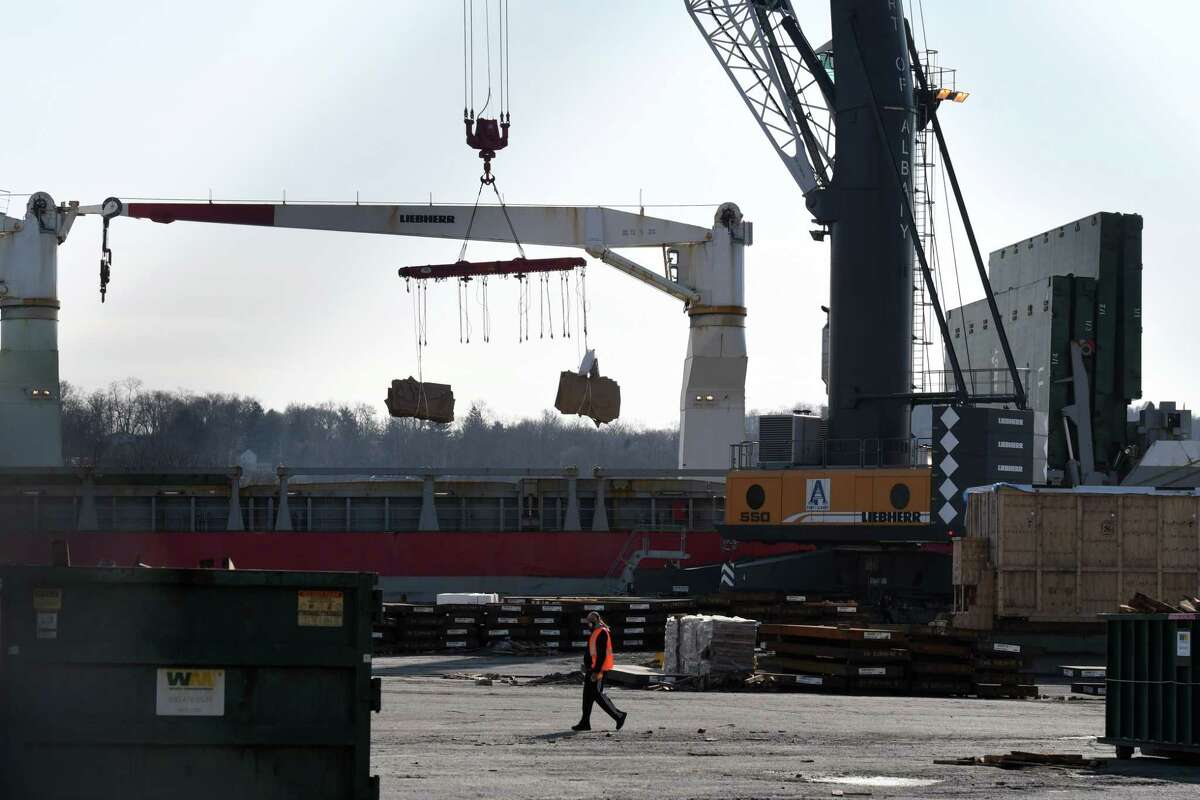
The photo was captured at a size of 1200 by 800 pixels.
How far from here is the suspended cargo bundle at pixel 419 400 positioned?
134 ft

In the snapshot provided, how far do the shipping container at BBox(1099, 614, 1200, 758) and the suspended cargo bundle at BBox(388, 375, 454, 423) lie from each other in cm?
2745

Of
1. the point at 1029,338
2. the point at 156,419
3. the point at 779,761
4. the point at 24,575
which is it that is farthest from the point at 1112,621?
the point at 156,419

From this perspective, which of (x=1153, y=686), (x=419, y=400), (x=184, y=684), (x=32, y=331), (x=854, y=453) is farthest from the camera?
(x=32, y=331)

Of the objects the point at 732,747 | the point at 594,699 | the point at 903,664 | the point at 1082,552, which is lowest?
the point at 903,664

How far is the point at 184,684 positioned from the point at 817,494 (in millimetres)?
25189

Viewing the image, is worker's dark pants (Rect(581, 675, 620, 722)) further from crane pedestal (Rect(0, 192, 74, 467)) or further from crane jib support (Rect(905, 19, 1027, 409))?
crane pedestal (Rect(0, 192, 74, 467))

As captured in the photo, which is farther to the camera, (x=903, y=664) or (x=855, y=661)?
(x=903, y=664)

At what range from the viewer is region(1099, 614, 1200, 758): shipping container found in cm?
1438

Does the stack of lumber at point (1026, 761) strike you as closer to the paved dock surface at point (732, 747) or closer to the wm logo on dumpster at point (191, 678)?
the paved dock surface at point (732, 747)

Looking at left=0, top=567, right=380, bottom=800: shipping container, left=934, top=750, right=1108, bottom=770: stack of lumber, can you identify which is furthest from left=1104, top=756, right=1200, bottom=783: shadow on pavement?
Result: left=0, top=567, right=380, bottom=800: shipping container

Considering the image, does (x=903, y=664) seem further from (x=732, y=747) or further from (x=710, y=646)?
(x=732, y=747)

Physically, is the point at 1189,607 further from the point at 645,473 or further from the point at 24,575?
the point at 645,473

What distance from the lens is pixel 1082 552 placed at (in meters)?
25.8

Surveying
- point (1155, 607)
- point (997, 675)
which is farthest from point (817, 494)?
point (1155, 607)
